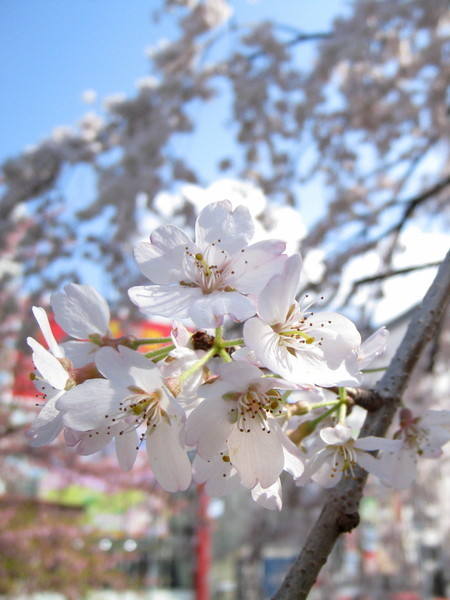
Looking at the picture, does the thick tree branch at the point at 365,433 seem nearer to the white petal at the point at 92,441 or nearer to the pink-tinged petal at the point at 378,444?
the pink-tinged petal at the point at 378,444

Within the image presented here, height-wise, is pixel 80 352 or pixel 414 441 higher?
pixel 80 352

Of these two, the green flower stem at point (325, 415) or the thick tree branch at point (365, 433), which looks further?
the green flower stem at point (325, 415)

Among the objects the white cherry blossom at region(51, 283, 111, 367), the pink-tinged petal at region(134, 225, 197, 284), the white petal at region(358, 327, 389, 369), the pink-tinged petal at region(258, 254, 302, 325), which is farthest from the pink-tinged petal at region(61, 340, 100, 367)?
the white petal at region(358, 327, 389, 369)

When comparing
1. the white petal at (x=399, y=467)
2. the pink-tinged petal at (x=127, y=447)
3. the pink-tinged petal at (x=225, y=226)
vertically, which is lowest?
the white petal at (x=399, y=467)

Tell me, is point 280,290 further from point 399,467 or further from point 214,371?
point 399,467

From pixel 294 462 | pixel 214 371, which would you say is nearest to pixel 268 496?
pixel 294 462

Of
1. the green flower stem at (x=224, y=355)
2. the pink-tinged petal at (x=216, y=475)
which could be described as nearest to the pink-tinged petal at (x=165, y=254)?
the green flower stem at (x=224, y=355)

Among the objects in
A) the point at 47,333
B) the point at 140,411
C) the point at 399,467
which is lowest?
the point at 399,467
